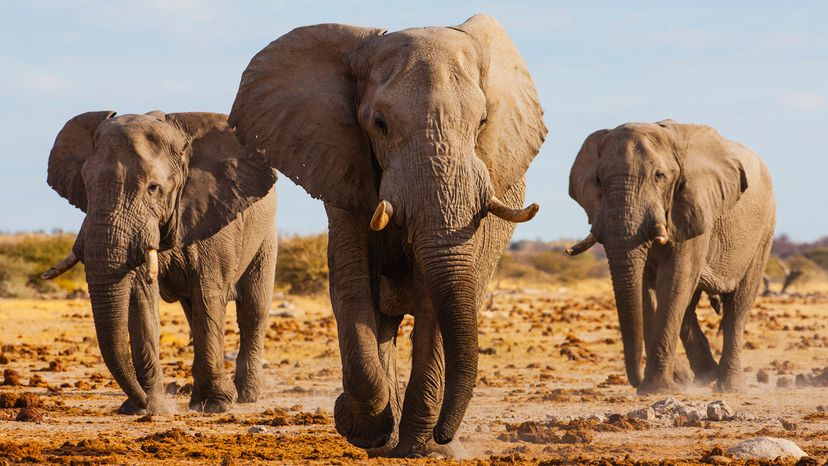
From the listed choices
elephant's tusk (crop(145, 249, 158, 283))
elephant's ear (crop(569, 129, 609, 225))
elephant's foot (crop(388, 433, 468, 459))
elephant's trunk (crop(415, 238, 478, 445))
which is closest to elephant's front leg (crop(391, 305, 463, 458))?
elephant's foot (crop(388, 433, 468, 459))

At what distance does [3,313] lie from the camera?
79.9 ft

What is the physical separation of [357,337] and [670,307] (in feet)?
20.6

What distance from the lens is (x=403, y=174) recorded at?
22.4ft

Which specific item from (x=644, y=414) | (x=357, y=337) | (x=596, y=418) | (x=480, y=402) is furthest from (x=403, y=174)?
(x=480, y=402)

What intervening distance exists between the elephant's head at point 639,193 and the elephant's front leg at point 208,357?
3.60 metres

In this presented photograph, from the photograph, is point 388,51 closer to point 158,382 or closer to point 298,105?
point 298,105

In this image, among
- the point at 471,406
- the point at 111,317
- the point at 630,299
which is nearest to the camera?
the point at 111,317

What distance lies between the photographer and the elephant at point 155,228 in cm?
968

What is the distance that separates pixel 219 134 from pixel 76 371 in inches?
210

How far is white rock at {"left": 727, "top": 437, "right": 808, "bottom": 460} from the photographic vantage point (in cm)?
783

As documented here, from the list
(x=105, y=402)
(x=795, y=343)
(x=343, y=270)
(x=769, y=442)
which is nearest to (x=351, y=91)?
(x=343, y=270)

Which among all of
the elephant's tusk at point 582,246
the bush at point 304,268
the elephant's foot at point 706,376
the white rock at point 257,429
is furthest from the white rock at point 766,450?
the bush at point 304,268

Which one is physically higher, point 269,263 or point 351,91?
point 351,91

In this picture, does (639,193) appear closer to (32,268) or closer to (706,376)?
(706,376)
